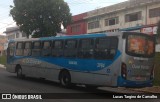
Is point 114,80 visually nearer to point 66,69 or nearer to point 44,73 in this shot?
point 66,69

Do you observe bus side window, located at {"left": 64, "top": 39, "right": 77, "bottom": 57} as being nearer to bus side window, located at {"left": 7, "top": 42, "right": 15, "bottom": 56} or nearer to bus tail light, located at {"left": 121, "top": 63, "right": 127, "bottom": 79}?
bus tail light, located at {"left": 121, "top": 63, "right": 127, "bottom": 79}

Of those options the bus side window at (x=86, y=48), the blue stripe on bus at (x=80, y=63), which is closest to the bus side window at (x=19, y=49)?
the blue stripe on bus at (x=80, y=63)

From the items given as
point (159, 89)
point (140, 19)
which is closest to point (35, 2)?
point (140, 19)

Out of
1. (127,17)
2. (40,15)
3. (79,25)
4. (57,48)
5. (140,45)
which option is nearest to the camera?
(140,45)

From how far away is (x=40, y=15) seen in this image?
43.0m

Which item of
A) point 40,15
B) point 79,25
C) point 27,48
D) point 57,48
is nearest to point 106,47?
point 57,48

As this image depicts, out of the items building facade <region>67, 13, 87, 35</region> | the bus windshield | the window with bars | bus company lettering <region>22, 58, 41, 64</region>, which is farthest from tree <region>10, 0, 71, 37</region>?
the bus windshield

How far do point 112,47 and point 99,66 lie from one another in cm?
121

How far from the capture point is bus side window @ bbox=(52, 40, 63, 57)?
19000mm

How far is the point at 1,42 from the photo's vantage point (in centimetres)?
10750

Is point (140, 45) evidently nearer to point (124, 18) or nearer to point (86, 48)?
point (86, 48)

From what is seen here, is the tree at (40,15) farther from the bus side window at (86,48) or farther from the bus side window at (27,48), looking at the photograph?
the bus side window at (86,48)

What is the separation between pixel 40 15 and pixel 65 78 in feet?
83.7

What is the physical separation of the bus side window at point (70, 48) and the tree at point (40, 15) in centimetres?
2442
